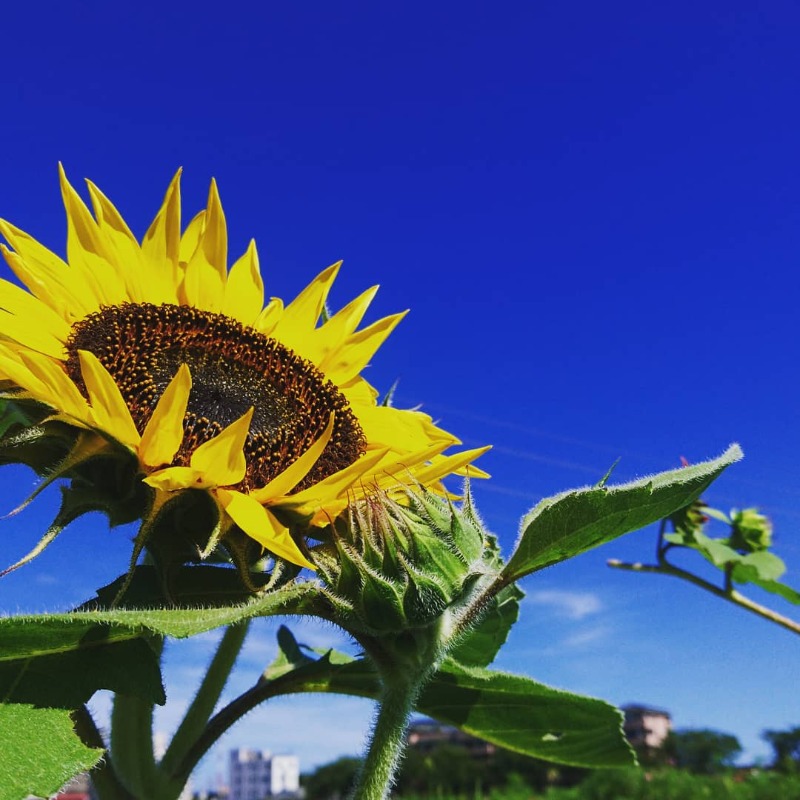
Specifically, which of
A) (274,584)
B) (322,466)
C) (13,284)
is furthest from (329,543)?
(13,284)

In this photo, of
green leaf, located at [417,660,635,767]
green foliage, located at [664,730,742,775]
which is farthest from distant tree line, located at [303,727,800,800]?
green leaf, located at [417,660,635,767]

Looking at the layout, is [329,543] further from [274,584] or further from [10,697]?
[10,697]

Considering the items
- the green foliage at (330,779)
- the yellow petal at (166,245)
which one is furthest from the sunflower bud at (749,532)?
the green foliage at (330,779)

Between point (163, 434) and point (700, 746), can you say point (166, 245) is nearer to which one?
point (163, 434)

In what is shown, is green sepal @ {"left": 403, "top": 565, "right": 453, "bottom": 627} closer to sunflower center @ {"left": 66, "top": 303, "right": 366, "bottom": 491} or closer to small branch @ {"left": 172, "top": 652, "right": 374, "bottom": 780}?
sunflower center @ {"left": 66, "top": 303, "right": 366, "bottom": 491}

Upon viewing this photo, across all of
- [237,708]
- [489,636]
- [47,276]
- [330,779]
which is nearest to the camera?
[237,708]

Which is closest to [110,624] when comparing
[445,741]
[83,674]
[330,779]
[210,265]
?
[83,674]
